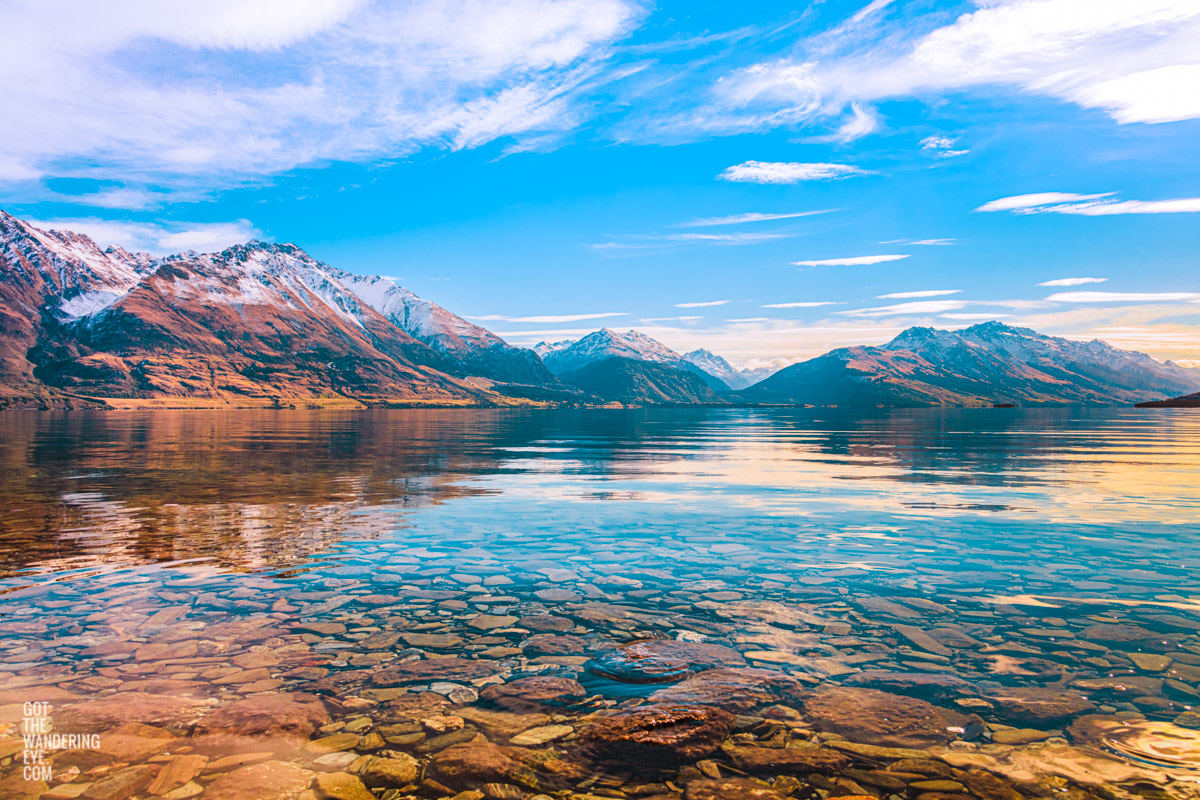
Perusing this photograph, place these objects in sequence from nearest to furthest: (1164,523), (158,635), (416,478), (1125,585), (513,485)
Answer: (158,635) → (1125,585) → (1164,523) → (513,485) → (416,478)

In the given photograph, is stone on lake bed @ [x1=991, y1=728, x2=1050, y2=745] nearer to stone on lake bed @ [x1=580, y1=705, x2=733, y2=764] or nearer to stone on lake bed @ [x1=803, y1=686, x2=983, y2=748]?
stone on lake bed @ [x1=803, y1=686, x2=983, y2=748]

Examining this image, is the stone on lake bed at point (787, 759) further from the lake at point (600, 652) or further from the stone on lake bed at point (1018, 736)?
the stone on lake bed at point (1018, 736)

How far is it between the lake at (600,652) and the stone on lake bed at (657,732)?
0.05 m

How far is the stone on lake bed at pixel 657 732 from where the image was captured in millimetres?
9797

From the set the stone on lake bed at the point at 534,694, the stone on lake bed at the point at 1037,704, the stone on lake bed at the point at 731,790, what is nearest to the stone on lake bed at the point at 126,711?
the stone on lake bed at the point at 534,694

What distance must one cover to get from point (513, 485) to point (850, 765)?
33969 millimetres

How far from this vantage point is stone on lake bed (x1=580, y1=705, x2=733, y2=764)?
9797 millimetres

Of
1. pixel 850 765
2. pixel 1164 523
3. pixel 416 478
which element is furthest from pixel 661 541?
pixel 416 478

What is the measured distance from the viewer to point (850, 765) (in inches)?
373

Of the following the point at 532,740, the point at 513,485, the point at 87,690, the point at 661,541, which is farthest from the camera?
the point at 513,485

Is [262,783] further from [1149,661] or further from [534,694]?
[1149,661]

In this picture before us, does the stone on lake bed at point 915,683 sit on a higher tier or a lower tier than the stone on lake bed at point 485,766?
higher

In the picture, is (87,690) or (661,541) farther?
(661,541)

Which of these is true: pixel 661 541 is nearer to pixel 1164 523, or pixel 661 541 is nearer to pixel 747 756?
pixel 747 756
